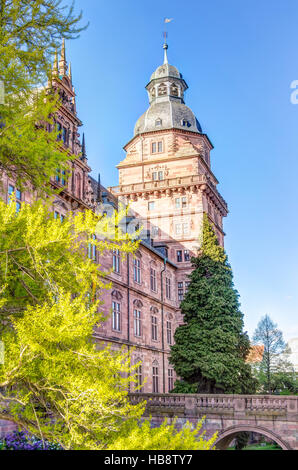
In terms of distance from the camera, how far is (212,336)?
2881 cm

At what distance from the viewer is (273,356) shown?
4988 centimetres

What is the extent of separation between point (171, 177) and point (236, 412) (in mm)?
27310

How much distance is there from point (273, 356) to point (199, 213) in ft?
57.7

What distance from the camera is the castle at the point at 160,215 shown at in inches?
1339

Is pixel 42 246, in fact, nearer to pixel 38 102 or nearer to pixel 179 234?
pixel 38 102

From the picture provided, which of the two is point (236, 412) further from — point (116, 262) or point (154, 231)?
point (154, 231)

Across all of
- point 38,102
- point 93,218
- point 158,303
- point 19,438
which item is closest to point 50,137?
point 38,102

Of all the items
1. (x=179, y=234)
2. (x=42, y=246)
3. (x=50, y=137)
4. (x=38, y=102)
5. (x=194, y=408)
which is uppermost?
(x=179, y=234)

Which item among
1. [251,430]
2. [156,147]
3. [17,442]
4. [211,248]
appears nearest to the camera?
[17,442]

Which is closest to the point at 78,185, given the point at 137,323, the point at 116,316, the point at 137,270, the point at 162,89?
the point at 116,316

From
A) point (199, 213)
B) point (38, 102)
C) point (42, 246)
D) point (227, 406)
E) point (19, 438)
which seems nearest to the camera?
point (42, 246)

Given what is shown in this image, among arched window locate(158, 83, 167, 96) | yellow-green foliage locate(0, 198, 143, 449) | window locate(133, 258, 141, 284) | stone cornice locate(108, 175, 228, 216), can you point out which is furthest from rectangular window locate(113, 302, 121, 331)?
arched window locate(158, 83, 167, 96)

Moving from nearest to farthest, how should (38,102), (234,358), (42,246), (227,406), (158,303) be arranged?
(42,246) → (38,102) → (227,406) → (234,358) → (158,303)

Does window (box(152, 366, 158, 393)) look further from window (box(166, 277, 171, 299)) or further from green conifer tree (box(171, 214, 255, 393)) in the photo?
green conifer tree (box(171, 214, 255, 393))
